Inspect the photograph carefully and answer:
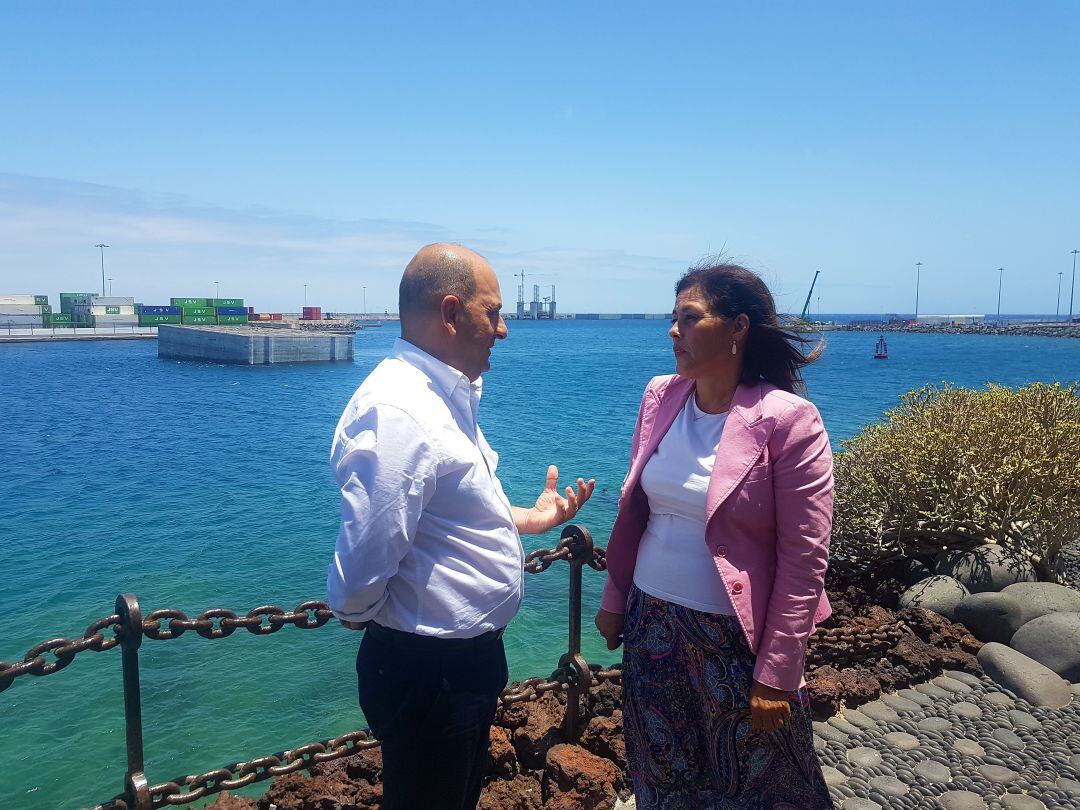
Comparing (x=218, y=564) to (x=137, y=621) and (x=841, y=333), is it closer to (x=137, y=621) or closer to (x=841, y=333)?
(x=137, y=621)

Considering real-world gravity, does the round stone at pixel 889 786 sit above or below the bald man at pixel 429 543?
below

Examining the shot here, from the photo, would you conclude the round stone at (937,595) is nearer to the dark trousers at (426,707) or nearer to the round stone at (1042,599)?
the round stone at (1042,599)

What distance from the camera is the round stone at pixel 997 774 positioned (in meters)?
3.61

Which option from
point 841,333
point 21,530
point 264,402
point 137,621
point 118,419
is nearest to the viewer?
point 137,621

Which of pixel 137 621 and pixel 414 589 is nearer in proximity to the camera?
pixel 414 589

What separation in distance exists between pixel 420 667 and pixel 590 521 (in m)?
12.3

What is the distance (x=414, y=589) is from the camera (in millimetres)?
2184

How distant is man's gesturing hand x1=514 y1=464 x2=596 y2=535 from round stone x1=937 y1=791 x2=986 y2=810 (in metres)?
2.14

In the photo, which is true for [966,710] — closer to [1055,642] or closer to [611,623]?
[1055,642]

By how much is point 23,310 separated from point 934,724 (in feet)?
438

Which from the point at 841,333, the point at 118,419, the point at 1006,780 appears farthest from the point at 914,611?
the point at 841,333

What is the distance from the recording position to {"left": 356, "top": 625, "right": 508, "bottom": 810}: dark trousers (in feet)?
7.18

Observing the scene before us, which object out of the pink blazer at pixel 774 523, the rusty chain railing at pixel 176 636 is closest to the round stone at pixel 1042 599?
the rusty chain railing at pixel 176 636

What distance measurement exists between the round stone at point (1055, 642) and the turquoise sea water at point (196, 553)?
450cm
